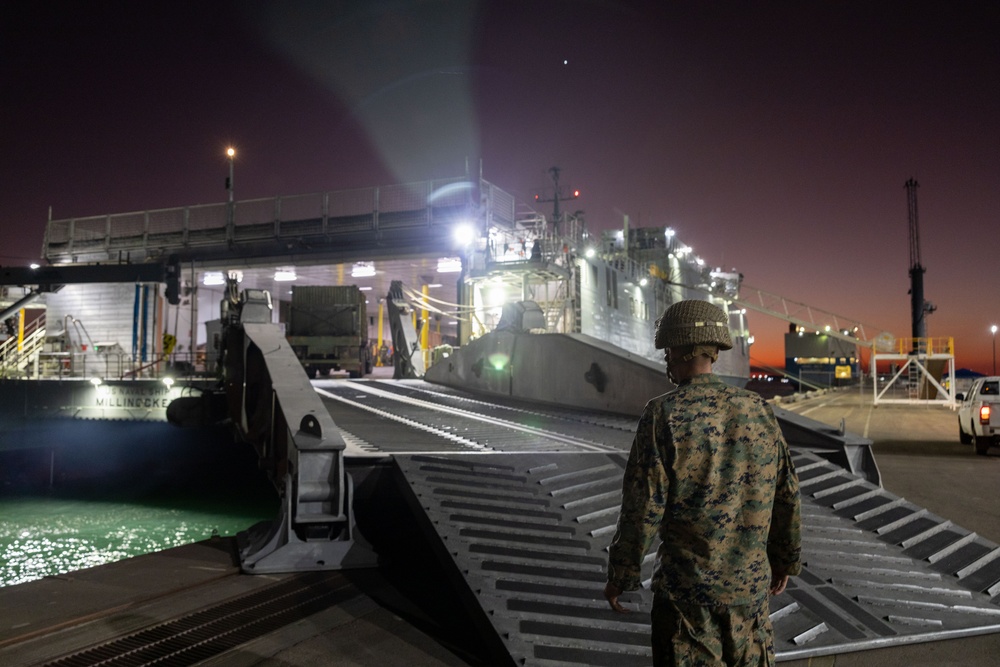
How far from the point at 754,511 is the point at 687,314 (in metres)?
0.78

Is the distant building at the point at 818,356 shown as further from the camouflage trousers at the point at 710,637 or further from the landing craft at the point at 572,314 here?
the camouflage trousers at the point at 710,637

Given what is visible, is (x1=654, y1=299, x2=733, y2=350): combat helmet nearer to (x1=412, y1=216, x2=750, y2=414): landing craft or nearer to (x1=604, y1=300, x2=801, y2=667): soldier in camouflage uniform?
(x1=604, y1=300, x2=801, y2=667): soldier in camouflage uniform

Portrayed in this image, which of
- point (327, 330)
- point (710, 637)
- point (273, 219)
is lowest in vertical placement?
point (710, 637)

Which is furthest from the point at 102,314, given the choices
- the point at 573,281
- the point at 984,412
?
the point at 984,412

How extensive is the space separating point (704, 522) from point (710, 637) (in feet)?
1.31

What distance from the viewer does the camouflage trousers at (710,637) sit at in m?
2.40

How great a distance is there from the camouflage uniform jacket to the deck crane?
4046cm

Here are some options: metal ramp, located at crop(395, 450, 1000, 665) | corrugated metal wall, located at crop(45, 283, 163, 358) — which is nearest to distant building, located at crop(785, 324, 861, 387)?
corrugated metal wall, located at crop(45, 283, 163, 358)

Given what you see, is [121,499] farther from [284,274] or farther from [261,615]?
[284,274]

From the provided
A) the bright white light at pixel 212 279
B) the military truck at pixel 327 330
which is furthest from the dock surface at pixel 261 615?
the bright white light at pixel 212 279

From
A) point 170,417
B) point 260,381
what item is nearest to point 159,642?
point 260,381

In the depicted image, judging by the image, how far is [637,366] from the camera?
37.4 feet

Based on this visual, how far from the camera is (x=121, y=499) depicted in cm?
1603

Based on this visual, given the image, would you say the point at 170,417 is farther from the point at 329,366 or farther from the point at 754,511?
the point at 754,511
